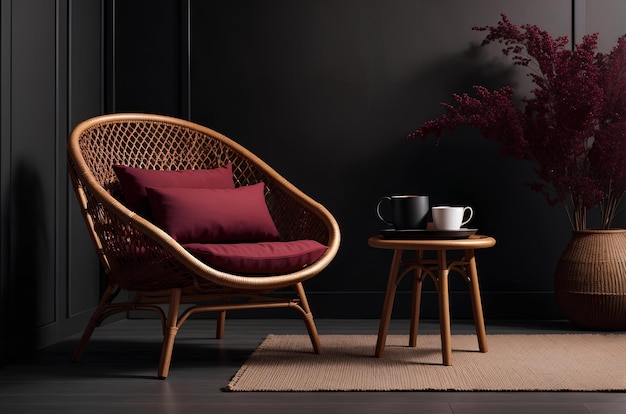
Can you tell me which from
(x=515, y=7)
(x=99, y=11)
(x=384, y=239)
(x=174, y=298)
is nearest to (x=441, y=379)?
(x=384, y=239)

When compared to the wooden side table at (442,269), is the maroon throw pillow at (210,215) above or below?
above

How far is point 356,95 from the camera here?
3.73 m

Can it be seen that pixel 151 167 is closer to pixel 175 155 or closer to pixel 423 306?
pixel 175 155

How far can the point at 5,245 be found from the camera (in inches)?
102

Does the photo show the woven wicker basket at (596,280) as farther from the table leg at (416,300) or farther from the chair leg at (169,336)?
the chair leg at (169,336)

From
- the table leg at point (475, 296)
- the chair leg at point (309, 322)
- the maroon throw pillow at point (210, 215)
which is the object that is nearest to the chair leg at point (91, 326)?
the maroon throw pillow at point (210, 215)

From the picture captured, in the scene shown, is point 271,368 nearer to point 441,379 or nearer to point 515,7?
point 441,379

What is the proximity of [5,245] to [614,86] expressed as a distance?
2.42 meters

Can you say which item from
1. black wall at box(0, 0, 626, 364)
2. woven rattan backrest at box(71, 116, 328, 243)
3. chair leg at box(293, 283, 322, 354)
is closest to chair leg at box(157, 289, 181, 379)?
chair leg at box(293, 283, 322, 354)

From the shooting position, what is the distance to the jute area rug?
2.19m

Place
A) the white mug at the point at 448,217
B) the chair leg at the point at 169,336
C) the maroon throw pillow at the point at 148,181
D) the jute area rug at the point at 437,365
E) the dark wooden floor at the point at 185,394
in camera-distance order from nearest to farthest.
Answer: the dark wooden floor at the point at 185,394
the jute area rug at the point at 437,365
the chair leg at the point at 169,336
the white mug at the point at 448,217
the maroon throw pillow at the point at 148,181

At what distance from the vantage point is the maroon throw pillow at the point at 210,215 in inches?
104

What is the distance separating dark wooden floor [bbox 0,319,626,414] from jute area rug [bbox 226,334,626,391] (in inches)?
2.4

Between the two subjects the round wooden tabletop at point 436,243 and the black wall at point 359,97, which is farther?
the black wall at point 359,97
